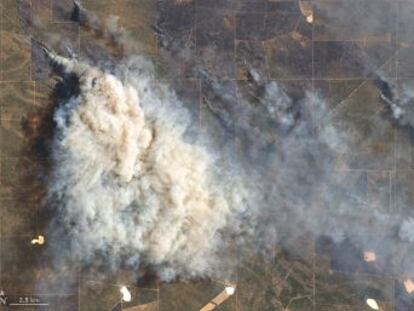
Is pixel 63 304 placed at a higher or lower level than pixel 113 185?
lower

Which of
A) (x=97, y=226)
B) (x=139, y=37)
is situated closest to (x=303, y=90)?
(x=139, y=37)

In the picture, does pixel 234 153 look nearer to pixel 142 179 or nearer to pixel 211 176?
pixel 211 176

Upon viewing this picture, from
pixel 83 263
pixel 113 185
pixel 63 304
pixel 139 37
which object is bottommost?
pixel 63 304

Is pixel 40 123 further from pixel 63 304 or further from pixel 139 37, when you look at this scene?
pixel 63 304
